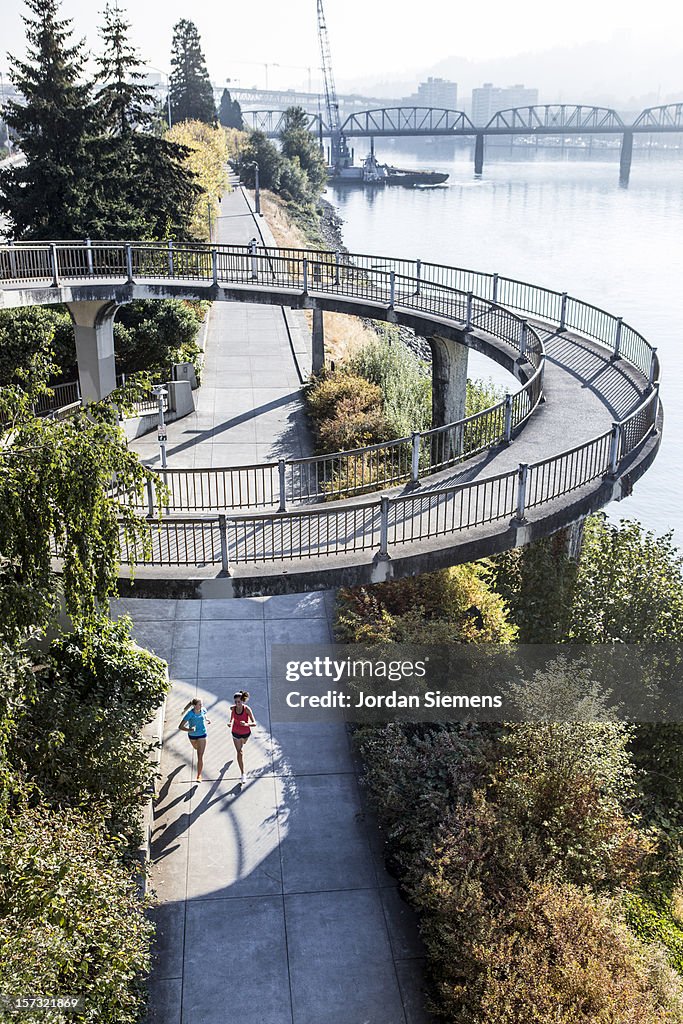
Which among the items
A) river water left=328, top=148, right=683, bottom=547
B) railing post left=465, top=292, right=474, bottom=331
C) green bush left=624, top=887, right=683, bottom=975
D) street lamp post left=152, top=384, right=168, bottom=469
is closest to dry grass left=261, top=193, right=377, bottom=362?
river water left=328, top=148, right=683, bottom=547

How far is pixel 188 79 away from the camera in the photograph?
82.7m

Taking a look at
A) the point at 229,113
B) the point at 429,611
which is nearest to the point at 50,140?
the point at 429,611

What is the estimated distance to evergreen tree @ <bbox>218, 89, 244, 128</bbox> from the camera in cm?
14112

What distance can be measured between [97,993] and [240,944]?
280cm

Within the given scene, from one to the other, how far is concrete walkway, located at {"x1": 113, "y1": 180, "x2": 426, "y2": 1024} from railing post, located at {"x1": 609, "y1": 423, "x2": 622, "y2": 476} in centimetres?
597

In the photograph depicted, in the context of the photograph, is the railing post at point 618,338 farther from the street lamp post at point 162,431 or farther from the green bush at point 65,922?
the green bush at point 65,922

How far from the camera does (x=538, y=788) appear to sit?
40.9 ft

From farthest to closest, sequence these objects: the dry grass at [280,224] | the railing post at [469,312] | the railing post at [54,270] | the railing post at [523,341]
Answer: the dry grass at [280,224] → the railing post at [54,270] → the railing post at [469,312] → the railing post at [523,341]

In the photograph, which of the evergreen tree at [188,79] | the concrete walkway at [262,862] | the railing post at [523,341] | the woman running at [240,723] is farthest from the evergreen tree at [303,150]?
the woman running at [240,723]

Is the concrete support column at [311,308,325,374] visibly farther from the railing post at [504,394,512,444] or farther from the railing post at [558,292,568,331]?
the railing post at [504,394,512,444]

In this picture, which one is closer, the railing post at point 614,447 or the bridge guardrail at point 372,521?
the bridge guardrail at point 372,521

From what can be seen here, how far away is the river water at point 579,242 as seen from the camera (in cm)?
3981

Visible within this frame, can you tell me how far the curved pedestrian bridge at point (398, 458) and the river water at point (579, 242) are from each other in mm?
14155

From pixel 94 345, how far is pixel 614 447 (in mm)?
16459
